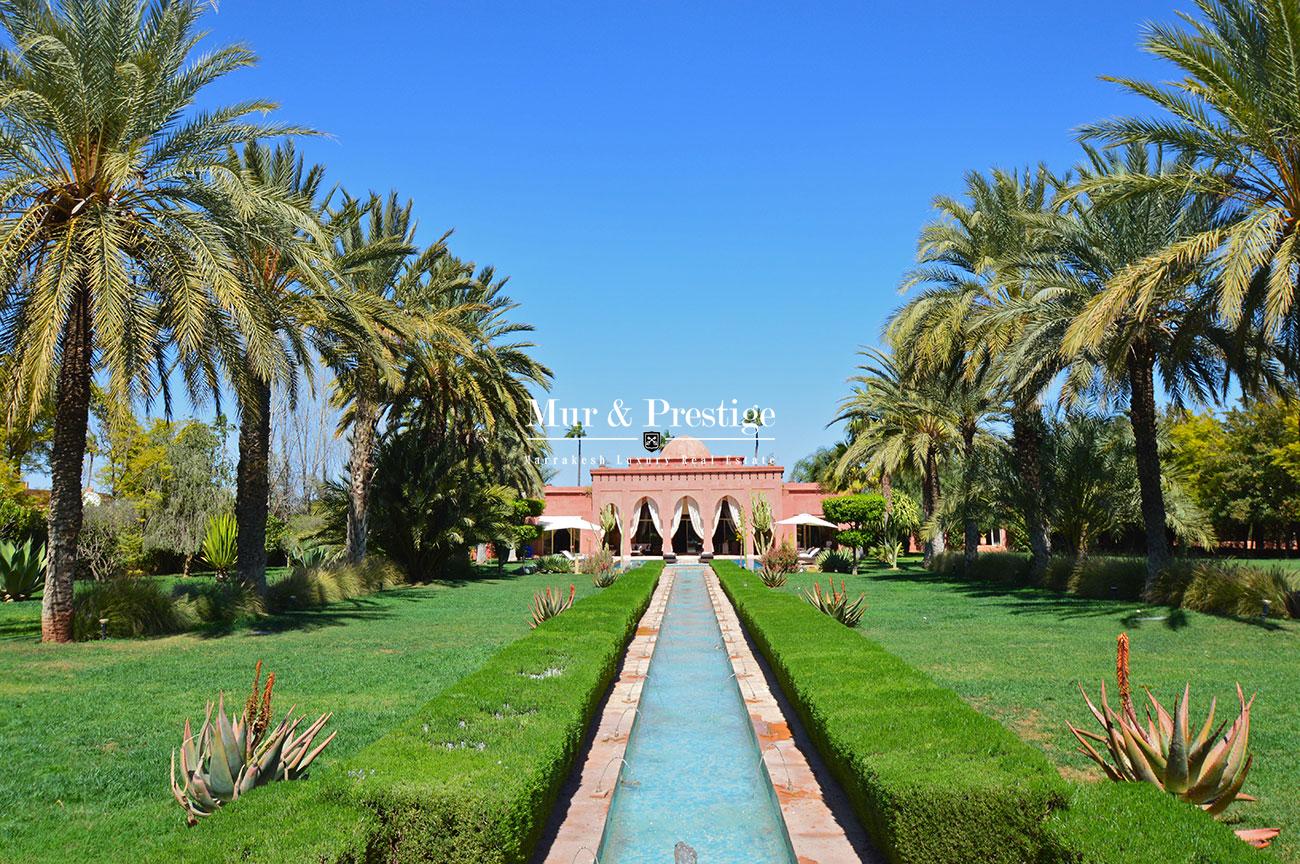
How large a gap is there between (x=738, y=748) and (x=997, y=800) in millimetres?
2752

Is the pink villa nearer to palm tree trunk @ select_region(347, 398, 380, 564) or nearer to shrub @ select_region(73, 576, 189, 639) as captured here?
palm tree trunk @ select_region(347, 398, 380, 564)

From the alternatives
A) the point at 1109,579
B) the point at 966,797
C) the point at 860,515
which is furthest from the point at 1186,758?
the point at 860,515

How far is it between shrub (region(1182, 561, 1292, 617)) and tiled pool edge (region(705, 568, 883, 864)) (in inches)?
304

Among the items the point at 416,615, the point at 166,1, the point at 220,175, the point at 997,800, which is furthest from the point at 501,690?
the point at 166,1

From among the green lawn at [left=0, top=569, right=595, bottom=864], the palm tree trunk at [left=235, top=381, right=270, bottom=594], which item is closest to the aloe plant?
the green lawn at [left=0, top=569, right=595, bottom=864]

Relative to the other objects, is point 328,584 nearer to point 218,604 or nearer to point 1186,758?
point 218,604

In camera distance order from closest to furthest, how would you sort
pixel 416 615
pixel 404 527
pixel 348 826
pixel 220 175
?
pixel 348 826 < pixel 220 175 < pixel 416 615 < pixel 404 527

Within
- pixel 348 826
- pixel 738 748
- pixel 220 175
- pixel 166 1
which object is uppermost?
pixel 166 1

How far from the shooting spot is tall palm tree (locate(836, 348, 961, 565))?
23125 mm

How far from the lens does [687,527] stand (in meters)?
42.9

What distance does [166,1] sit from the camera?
10.8 m

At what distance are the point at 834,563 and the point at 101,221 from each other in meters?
21.4

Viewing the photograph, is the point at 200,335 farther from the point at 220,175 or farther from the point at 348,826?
the point at 348,826

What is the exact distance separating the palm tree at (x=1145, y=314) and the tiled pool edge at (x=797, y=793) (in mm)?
8055
